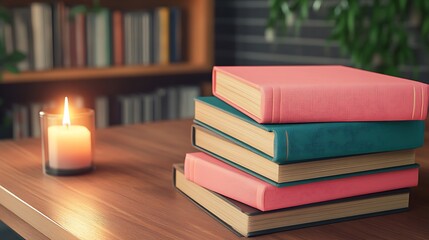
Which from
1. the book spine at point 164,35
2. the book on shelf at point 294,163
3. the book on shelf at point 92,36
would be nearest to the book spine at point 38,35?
the book on shelf at point 92,36

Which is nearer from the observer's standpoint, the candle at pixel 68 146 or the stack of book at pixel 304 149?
the stack of book at pixel 304 149

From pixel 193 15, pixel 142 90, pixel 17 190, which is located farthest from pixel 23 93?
pixel 17 190

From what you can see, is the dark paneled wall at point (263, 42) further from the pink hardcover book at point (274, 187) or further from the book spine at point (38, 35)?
the pink hardcover book at point (274, 187)

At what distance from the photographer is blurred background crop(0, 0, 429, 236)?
106 inches

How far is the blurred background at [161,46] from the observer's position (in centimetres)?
270

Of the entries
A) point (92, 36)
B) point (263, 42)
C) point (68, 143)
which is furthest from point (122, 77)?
point (68, 143)

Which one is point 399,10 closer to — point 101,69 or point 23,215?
point 101,69

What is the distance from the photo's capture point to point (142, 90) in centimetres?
368

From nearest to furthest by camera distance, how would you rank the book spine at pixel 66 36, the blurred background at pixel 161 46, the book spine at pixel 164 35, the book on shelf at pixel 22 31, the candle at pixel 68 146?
the candle at pixel 68 146 → the blurred background at pixel 161 46 → the book on shelf at pixel 22 31 → the book spine at pixel 66 36 → the book spine at pixel 164 35

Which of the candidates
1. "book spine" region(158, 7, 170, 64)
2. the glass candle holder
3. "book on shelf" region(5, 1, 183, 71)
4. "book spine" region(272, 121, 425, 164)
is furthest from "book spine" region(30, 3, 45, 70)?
"book spine" region(272, 121, 425, 164)

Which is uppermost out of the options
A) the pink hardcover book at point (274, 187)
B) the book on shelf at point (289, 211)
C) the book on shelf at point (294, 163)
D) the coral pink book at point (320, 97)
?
the coral pink book at point (320, 97)

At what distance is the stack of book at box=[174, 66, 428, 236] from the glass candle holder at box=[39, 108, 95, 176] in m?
0.22

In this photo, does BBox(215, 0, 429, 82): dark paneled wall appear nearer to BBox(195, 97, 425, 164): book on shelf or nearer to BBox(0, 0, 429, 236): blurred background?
BBox(0, 0, 429, 236): blurred background

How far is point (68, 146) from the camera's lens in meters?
1.08
